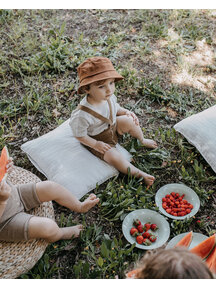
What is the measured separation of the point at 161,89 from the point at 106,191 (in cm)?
151

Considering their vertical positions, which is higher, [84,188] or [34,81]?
[34,81]

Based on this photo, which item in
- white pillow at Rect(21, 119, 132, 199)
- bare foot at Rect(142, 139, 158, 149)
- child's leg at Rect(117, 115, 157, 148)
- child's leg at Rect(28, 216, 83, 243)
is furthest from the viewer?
bare foot at Rect(142, 139, 158, 149)

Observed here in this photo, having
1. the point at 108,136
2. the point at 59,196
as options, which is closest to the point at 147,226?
the point at 59,196

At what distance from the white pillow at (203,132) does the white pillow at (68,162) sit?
0.60m

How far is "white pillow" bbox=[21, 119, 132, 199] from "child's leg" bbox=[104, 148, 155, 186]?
7cm

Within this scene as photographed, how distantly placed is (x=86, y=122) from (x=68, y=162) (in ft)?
1.32

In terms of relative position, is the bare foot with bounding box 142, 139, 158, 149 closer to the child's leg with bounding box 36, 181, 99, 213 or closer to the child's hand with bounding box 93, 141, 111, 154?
the child's hand with bounding box 93, 141, 111, 154

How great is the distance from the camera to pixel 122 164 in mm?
2586

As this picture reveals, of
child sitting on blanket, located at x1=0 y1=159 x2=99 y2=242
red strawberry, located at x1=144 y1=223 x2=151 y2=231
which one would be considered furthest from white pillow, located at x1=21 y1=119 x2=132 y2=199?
red strawberry, located at x1=144 y1=223 x2=151 y2=231

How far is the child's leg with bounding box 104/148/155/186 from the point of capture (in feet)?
8.47

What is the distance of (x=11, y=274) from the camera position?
196 centimetres

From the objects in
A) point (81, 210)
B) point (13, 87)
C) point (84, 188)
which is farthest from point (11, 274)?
point (13, 87)

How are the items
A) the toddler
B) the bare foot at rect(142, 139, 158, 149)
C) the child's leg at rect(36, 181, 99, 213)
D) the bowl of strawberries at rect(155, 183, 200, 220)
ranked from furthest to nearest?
1. the bare foot at rect(142, 139, 158, 149)
2. the bowl of strawberries at rect(155, 183, 200, 220)
3. the child's leg at rect(36, 181, 99, 213)
4. the toddler

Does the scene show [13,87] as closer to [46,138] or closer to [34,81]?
[34,81]
